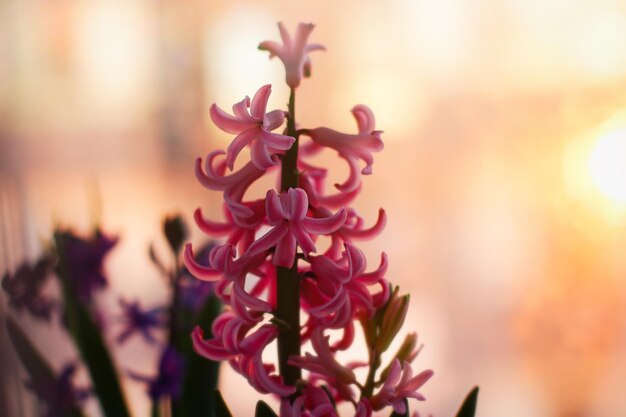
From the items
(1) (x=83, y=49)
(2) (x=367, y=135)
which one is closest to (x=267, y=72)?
(1) (x=83, y=49)

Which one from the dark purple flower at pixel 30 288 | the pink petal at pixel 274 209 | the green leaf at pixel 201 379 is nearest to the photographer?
the pink petal at pixel 274 209

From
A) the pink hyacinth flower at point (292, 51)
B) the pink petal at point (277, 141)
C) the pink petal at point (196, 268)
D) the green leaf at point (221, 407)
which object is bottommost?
the green leaf at point (221, 407)

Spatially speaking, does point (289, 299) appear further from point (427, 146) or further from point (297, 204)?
point (427, 146)

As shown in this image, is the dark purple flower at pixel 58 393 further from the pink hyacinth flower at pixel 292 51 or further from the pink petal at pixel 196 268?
the pink hyacinth flower at pixel 292 51

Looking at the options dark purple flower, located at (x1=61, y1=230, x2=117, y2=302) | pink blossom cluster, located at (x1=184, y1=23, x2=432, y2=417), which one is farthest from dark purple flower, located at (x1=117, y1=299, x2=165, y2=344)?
pink blossom cluster, located at (x1=184, y1=23, x2=432, y2=417)

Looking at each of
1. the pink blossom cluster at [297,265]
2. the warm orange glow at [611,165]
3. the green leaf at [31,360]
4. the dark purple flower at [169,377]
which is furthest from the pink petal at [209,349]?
the warm orange glow at [611,165]

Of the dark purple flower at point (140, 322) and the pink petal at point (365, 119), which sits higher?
the pink petal at point (365, 119)

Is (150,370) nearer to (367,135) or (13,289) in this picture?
(13,289)
